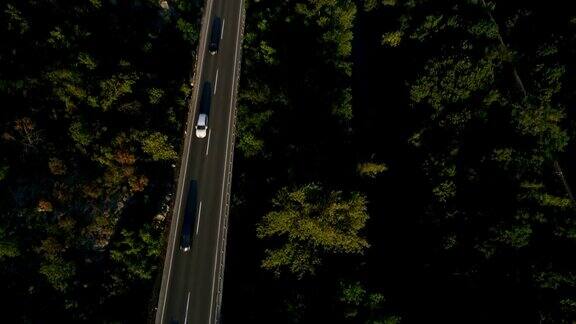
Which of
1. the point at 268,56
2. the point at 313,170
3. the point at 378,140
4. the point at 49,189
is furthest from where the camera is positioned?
the point at 378,140

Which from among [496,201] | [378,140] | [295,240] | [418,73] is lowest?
[295,240]

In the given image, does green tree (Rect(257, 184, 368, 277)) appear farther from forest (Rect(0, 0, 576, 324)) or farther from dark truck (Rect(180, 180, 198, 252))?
dark truck (Rect(180, 180, 198, 252))

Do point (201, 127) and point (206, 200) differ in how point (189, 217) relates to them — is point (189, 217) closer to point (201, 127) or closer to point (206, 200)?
point (206, 200)

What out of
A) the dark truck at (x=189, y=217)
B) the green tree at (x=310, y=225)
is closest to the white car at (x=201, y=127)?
the dark truck at (x=189, y=217)

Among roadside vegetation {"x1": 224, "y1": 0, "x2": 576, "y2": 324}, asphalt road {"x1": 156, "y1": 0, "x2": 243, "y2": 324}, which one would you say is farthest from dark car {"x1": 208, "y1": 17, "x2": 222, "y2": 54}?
roadside vegetation {"x1": 224, "y1": 0, "x2": 576, "y2": 324}

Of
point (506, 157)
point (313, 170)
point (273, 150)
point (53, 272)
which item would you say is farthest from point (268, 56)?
point (53, 272)

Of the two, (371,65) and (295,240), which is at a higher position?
(371,65)

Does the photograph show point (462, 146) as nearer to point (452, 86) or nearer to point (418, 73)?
point (452, 86)

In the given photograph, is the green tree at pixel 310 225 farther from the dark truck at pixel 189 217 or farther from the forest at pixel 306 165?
the dark truck at pixel 189 217
